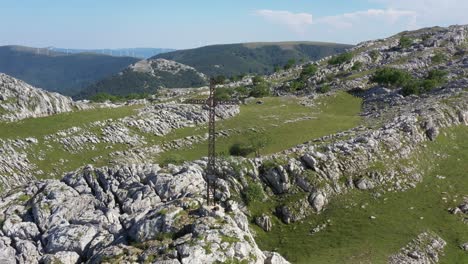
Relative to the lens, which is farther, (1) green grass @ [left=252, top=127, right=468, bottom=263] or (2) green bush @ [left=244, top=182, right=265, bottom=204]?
(2) green bush @ [left=244, top=182, right=265, bottom=204]

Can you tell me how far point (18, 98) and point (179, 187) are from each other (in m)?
71.0

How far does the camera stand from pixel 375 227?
59.2 metres

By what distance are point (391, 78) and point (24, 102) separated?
398 feet

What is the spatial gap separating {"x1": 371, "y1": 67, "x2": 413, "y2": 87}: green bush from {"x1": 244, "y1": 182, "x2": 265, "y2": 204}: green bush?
100m

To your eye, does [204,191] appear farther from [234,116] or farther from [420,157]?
[234,116]

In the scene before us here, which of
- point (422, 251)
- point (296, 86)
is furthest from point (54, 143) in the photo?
point (296, 86)

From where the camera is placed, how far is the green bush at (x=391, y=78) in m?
145

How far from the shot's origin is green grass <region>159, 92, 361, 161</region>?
100 metres

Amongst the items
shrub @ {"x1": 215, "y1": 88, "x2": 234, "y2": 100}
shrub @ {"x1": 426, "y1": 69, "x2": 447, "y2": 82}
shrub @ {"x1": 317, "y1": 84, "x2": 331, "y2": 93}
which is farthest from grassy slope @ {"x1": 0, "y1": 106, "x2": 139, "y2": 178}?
shrub @ {"x1": 426, "y1": 69, "x2": 447, "y2": 82}

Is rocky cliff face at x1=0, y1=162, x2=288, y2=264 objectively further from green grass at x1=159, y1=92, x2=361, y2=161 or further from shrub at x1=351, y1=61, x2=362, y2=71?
shrub at x1=351, y1=61, x2=362, y2=71

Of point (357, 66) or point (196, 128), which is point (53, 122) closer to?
point (196, 128)

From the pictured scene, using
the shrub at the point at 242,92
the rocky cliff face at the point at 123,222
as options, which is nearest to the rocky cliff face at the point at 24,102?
the rocky cliff face at the point at 123,222

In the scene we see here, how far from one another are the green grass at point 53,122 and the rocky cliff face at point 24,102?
321 cm

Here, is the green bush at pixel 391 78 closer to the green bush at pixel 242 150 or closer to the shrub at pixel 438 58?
the shrub at pixel 438 58
